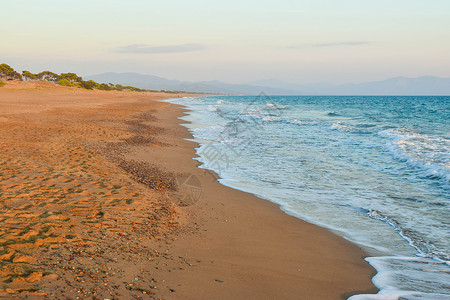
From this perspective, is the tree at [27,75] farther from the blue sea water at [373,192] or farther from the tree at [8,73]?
the blue sea water at [373,192]

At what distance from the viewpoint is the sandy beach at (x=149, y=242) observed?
3.88 meters

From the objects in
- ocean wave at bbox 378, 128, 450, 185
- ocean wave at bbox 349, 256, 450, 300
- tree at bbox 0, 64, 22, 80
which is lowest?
ocean wave at bbox 349, 256, 450, 300

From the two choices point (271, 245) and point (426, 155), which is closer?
point (271, 245)

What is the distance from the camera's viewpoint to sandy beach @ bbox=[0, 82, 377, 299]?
388 centimetres

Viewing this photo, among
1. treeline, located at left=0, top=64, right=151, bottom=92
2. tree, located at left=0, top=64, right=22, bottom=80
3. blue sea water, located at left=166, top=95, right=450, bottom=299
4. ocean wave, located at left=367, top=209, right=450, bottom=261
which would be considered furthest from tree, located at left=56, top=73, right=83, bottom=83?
ocean wave, located at left=367, top=209, right=450, bottom=261

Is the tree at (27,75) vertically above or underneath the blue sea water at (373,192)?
above

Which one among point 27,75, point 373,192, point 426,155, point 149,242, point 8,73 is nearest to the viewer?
point 149,242

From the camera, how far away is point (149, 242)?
5.02m

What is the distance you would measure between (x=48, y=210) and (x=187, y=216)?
245 cm

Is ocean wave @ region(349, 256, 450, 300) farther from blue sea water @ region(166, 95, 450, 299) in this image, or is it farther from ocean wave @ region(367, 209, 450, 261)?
ocean wave @ region(367, 209, 450, 261)

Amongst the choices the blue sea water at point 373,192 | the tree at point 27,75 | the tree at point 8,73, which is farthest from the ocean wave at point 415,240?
the tree at point 27,75

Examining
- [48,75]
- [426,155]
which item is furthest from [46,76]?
[426,155]

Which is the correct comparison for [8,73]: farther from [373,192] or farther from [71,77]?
[373,192]

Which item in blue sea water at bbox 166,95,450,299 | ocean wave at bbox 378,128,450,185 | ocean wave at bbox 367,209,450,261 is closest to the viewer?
blue sea water at bbox 166,95,450,299
